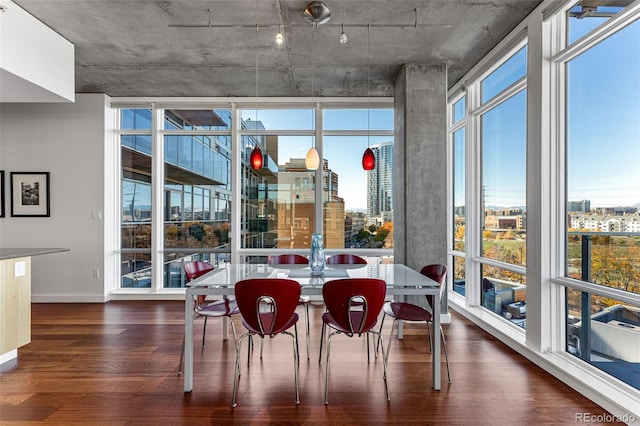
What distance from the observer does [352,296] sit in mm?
2334

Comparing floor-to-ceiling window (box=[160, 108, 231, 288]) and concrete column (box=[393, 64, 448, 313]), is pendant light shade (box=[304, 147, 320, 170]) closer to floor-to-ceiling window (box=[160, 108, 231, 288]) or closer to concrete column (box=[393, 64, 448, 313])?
concrete column (box=[393, 64, 448, 313])

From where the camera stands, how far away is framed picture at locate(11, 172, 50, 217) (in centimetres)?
496

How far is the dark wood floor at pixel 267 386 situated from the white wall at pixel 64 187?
160cm

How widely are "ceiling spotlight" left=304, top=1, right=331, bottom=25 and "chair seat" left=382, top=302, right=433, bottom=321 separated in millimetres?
2840

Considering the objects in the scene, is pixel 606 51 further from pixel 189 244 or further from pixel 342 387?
pixel 189 244

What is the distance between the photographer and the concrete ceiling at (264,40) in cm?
307

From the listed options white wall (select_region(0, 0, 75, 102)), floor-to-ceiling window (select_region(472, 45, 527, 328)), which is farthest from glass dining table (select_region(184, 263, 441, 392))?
white wall (select_region(0, 0, 75, 102))

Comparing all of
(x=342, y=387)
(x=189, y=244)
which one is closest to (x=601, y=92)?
(x=342, y=387)

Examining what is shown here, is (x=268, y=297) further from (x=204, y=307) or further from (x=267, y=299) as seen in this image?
(x=204, y=307)

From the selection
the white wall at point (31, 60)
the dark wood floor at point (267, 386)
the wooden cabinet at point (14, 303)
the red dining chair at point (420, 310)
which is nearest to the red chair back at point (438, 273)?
the red dining chair at point (420, 310)

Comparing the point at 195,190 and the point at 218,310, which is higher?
the point at 195,190

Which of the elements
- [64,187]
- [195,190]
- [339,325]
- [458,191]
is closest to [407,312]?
[339,325]

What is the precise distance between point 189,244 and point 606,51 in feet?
18.3

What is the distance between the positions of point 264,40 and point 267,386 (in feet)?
11.4
